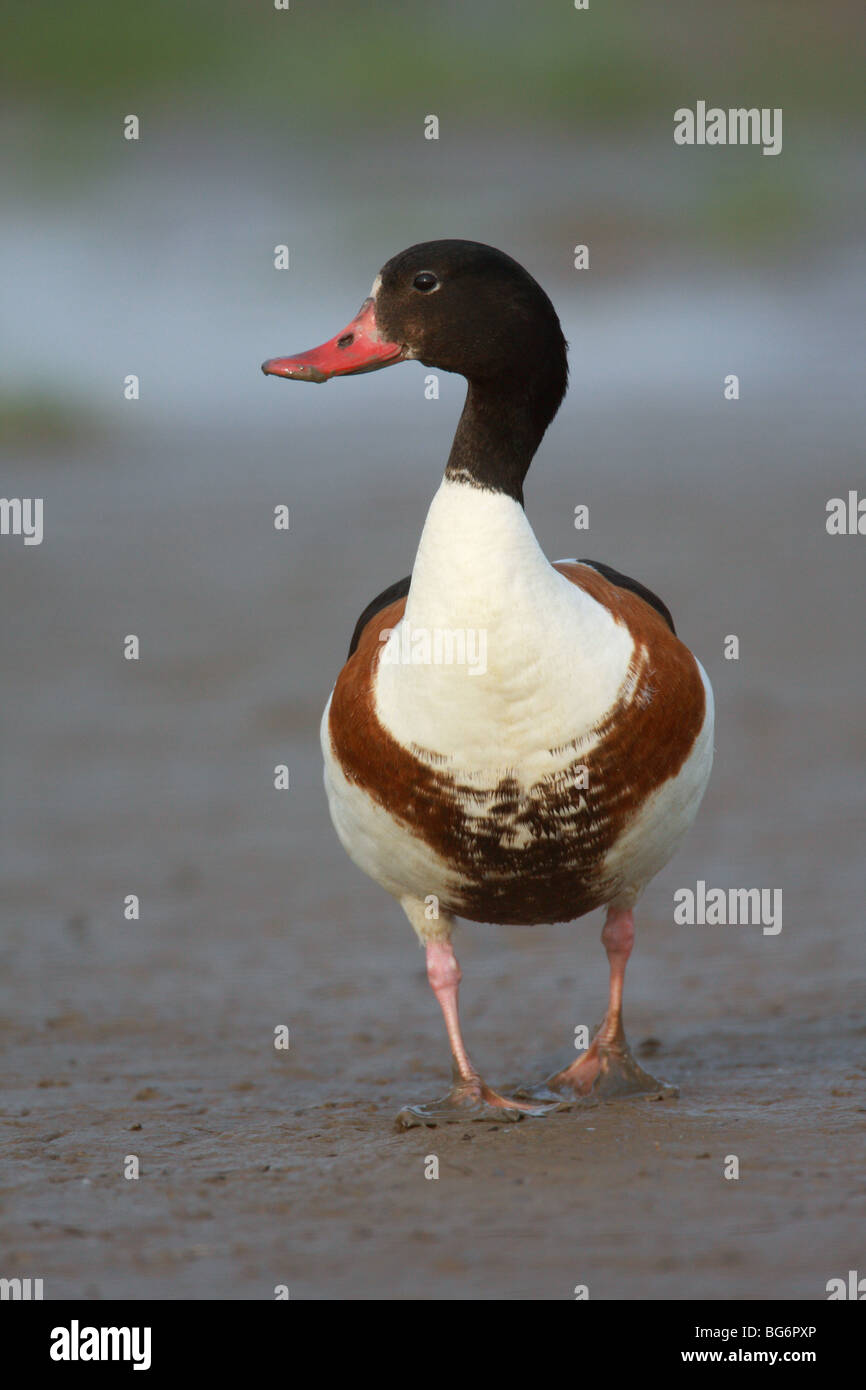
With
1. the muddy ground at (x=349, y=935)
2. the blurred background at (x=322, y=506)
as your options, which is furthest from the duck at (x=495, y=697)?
the blurred background at (x=322, y=506)

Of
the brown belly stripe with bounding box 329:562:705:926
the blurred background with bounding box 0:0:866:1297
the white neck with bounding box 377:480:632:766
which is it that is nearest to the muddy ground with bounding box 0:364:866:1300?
the blurred background with bounding box 0:0:866:1297

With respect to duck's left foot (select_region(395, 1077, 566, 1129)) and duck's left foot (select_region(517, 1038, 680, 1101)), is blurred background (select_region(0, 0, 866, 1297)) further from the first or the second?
duck's left foot (select_region(517, 1038, 680, 1101))

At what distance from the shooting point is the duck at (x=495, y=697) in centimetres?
511

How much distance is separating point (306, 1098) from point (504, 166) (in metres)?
14.6

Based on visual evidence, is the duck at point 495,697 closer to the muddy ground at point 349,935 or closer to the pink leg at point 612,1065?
the pink leg at point 612,1065

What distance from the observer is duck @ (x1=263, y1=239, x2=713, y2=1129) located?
16.8ft

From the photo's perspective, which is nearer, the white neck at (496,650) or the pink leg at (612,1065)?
the white neck at (496,650)

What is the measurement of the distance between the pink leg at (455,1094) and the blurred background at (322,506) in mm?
278

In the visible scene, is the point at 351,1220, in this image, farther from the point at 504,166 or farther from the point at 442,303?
the point at 504,166

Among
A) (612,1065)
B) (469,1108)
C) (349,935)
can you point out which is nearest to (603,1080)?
(612,1065)

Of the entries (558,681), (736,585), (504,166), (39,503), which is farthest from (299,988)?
(504,166)

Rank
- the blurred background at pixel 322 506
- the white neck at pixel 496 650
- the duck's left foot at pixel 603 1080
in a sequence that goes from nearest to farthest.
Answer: the white neck at pixel 496 650 < the duck's left foot at pixel 603 1080 < the blurred background at pixel 322 506

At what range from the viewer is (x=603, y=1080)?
19.0ft

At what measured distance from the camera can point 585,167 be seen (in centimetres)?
1906
